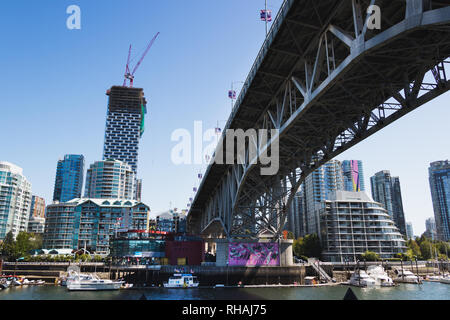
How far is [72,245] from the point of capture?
102 m

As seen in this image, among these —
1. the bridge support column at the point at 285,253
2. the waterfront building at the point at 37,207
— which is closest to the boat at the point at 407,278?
the bridge support column at the point at 285,253

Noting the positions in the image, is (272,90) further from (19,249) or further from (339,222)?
(19,249)

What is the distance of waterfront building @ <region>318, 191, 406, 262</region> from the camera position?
246 ft

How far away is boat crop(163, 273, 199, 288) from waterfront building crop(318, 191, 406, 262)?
1551 inches

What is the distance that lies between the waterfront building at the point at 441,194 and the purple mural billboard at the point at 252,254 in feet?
391

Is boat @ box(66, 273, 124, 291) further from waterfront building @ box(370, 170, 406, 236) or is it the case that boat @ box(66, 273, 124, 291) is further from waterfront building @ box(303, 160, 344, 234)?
waterfront building @ box(370, 170, 406, 236)

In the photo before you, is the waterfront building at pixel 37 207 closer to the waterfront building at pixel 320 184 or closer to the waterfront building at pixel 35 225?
the waterfront building at pixel 35 225

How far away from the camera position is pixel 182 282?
48.0 metres

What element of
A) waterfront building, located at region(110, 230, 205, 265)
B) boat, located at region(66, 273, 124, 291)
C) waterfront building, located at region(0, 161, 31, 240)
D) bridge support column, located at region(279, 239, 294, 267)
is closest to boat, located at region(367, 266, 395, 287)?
bridge support column, located at region(279, 239, 294, 267)

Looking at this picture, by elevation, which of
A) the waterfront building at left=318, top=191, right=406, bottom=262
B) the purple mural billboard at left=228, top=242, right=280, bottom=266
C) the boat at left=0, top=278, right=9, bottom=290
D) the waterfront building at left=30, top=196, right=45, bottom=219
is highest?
the waterfront building at left=30, top=196, right=45, bottom=219

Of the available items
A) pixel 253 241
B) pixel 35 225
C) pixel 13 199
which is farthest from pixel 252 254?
pixel 35 225
